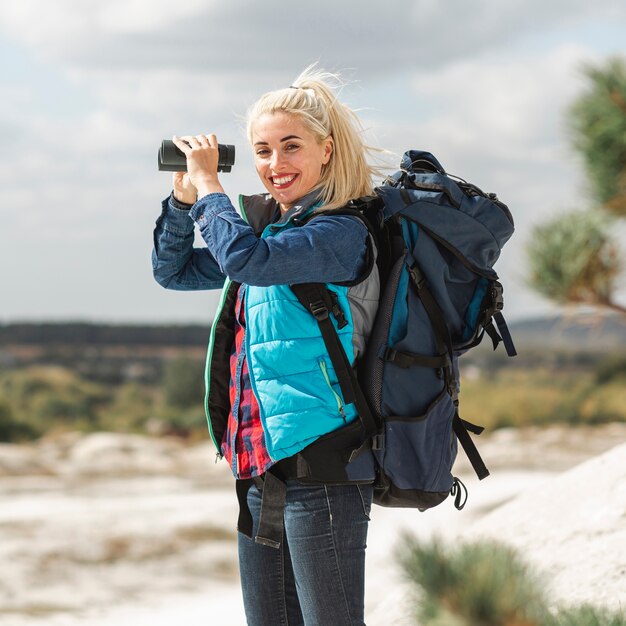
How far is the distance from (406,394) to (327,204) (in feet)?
1.38

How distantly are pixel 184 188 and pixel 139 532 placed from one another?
5293 millimetres

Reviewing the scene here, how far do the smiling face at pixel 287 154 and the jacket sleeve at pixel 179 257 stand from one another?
0.25m

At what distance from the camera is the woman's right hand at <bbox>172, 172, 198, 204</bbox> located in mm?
2164

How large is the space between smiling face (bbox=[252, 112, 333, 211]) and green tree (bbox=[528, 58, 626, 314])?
262 inches

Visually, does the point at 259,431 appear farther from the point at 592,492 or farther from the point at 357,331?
the point at 592,492

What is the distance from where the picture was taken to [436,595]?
105 cm

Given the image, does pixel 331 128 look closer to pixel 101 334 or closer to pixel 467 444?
pixel 467 444

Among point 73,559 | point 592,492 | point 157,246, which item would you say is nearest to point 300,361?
point 157,246

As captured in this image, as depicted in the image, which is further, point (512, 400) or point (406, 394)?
point (512, 400)

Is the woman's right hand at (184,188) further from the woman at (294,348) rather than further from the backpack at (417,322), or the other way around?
the backpack at (417,322)

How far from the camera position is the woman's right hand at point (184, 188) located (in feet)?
7.10

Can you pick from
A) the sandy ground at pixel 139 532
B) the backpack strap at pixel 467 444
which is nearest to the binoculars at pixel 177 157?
the backpack strap at pixel 467 444

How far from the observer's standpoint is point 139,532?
703 centimetres

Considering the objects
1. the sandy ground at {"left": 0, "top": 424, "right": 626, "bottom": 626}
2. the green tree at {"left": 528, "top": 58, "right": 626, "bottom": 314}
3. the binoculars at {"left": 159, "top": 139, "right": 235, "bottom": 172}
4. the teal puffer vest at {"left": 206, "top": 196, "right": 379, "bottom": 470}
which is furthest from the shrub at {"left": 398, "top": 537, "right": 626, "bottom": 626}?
the green tree at {"left": 528, "top": 58, "right": 626, "bottom": 314}
